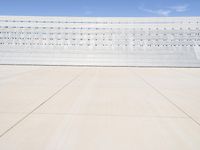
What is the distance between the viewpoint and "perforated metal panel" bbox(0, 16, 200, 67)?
11531mm

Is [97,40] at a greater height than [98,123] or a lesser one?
greater

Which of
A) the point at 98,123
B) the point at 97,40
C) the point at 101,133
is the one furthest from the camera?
the point at 97,40

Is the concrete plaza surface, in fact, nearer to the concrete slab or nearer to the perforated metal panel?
the concrete slab

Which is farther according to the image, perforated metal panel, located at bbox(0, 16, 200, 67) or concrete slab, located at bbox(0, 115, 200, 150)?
perforated metal panel, located at bbox(0, 16, 200, 67)

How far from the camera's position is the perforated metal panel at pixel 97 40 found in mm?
11531

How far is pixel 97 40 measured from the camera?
12367 millimetres

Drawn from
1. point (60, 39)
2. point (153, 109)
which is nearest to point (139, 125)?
point (153, 109)

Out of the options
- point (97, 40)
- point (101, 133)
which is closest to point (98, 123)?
point (101, 133)

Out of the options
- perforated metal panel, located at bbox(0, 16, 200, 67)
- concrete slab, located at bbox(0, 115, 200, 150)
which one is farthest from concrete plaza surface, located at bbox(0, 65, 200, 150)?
perforated metal panel, located at bbox(0, 16, 200, 67)

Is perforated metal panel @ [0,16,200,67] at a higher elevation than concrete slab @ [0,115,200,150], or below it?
higher

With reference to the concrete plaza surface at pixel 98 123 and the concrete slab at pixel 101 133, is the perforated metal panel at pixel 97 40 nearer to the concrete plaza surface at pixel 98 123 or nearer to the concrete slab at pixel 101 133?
the concrete plaza surface at pixel 98 123

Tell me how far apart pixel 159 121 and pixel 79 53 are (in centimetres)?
1021

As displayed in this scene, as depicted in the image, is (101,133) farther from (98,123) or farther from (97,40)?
(97,40)

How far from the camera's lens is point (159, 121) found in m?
1.89
